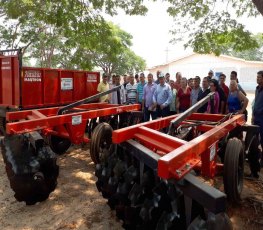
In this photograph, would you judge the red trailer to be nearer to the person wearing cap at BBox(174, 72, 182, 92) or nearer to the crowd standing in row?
the crowd standing in row

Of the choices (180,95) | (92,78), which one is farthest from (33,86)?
(180,95)

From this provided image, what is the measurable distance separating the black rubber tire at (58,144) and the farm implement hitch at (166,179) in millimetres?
2791

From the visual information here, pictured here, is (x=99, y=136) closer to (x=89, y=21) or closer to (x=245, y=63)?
(x=89, y=21)

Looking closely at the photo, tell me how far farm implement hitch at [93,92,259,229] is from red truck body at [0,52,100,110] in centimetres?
378

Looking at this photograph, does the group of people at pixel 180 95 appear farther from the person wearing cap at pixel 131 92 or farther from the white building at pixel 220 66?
the white building at pixel 220 66

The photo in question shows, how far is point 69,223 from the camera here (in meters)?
3.38

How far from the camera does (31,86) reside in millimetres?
6715

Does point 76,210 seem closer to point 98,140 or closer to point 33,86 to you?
point 98,140

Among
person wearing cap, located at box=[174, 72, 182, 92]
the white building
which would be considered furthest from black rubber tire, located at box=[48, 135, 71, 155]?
the white building

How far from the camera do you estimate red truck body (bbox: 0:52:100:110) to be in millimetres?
6480

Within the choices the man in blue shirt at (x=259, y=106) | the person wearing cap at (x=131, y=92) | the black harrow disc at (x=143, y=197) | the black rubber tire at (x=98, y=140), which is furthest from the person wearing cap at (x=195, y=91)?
the black harrow disc at (x=143, y=197)

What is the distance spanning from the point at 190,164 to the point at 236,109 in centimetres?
391

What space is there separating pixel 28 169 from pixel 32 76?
3724 millimetres

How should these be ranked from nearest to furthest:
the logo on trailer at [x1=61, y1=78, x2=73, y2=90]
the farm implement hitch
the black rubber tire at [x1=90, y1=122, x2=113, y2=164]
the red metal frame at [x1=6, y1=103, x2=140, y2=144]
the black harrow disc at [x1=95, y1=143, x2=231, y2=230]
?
the farm implement hitch < the black harrow disc at [x1=95, y1=143, x2=231, y2=230] < the red metal frame at [x1=6, y1=103, x2=140, y2=144] < the black rubber tire at [x1=90, y1=122, x2=113, y2=164] < the logo on trailer at [x1=61, y1=78, x2=73, y2=90]
